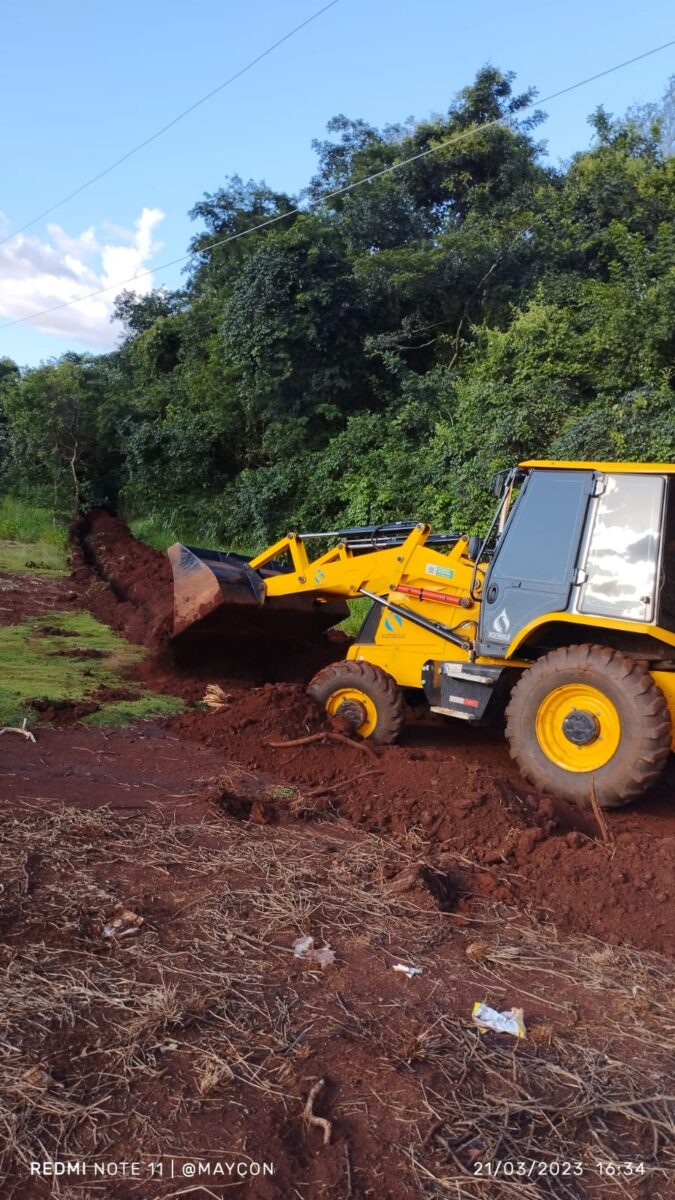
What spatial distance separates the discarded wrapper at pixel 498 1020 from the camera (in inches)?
134

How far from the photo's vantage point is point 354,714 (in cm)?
758

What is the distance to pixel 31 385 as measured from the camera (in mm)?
26453

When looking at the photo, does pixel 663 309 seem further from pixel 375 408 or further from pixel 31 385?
pixel 31 385

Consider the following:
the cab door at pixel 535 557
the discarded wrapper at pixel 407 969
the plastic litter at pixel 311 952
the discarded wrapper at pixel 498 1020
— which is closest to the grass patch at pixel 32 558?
the cab door at pixel 535 557

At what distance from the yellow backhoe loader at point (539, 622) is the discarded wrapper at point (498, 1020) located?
272cm

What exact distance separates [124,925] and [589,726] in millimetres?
3503

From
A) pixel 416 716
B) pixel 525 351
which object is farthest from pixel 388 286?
pixel 416 716

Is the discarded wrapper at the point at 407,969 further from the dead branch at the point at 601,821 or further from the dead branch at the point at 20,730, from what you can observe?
Result: the dead branch at the point at 20,730

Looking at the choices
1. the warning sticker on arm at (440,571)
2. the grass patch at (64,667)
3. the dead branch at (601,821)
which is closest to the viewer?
the dead branch at (601,821)

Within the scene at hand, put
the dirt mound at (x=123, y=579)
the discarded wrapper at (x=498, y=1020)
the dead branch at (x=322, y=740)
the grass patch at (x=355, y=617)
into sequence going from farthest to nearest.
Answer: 1. the grass patch at (x=355, y=617)
2. the dirt mound at (x=123, y=579)
3. the dead branch at (x=322, y=740)
4. the discarded wrapper at (x=498, y=1020)

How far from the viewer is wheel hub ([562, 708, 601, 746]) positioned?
613 centimetres

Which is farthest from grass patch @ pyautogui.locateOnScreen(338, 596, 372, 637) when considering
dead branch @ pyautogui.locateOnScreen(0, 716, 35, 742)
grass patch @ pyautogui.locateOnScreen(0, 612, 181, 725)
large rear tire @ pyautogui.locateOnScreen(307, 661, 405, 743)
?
dead branch @ pyautogui.locateOnScreen(0, 716, 35, 742)

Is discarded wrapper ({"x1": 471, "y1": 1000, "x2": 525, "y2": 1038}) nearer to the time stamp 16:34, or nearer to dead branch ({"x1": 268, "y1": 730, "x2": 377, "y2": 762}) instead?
the time stamp 16:34

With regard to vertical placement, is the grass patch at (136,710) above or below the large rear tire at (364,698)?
below
